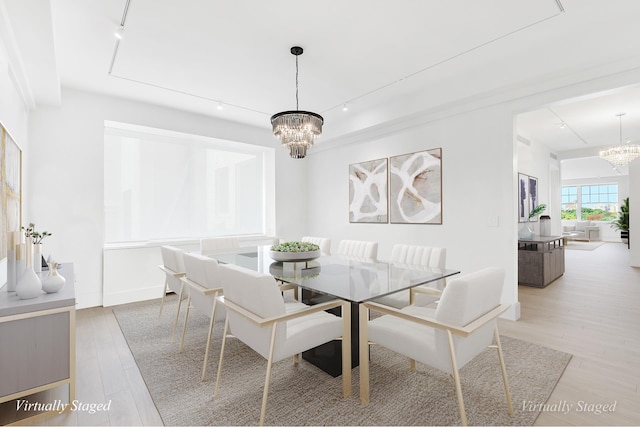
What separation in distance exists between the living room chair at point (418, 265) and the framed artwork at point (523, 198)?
11.8 ft

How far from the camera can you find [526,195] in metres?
6.03

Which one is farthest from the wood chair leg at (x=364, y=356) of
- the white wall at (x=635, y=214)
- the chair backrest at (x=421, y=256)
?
the white wall at (x=635, y=214)

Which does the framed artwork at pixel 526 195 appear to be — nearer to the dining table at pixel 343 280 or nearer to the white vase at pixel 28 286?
the dining table at pixel 343 280

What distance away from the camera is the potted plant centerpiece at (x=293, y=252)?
Result: 2924mm

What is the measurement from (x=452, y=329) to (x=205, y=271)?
1.80 metres

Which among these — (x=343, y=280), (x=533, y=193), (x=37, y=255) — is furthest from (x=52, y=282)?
(x=533, y=193)

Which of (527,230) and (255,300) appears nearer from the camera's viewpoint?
(255,300)

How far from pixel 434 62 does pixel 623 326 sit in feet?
11.1

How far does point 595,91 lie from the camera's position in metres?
2.91

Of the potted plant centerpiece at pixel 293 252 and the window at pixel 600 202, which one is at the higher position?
the window at pixel 600 202

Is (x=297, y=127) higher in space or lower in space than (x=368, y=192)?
higher

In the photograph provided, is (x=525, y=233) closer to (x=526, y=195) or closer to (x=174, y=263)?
(x=526, y=195)

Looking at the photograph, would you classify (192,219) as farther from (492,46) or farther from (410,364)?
(492,46)

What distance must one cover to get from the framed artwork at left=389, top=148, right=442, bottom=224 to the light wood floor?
1617 millimetres
